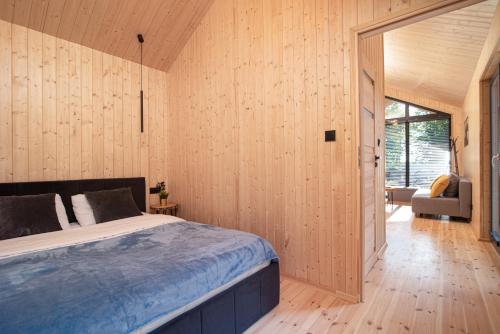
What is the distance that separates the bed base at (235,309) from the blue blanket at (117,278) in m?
0.08

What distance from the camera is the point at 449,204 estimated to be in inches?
187

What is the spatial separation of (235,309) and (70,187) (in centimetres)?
246

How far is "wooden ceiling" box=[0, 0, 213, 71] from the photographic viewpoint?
8.92ft

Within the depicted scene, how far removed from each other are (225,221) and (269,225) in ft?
2.30

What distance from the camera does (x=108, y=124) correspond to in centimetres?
345

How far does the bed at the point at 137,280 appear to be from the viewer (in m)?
1.10

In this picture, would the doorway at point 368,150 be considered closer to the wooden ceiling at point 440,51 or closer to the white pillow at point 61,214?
the wooden ceiling at point 440,51

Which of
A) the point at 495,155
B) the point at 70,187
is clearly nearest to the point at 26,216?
the point at 70,187

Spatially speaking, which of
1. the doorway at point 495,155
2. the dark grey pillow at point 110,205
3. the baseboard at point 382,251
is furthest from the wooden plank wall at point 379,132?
the dark grey pillow at point 110,205

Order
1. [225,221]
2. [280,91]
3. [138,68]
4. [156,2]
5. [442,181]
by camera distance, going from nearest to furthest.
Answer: [280,91]
[156,2]
[225,221]
[138,68]
[442,181]

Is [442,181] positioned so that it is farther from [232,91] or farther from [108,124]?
[108,124]

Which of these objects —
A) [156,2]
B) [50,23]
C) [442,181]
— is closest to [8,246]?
[50,23]

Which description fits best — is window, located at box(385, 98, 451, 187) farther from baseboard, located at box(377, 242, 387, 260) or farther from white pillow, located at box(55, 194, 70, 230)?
white pillow, located at box(55, 194, 70, 230)

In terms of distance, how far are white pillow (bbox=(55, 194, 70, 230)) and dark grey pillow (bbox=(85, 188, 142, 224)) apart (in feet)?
0.80
